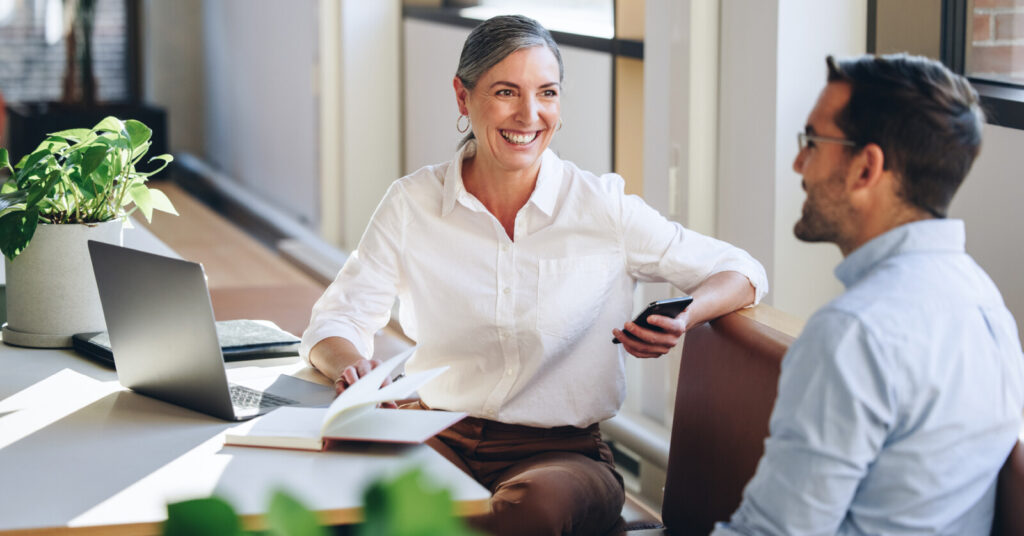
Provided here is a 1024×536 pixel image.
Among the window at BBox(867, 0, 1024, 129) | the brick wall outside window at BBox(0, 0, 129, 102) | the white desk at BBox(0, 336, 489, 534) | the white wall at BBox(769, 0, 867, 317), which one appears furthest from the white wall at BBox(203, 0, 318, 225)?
the white desk at BBox(0, 336, 489, 534)

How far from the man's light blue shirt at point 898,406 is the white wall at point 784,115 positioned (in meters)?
1.63

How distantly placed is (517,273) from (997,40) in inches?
52.9

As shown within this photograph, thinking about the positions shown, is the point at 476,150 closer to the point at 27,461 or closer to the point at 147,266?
the point at 147,266

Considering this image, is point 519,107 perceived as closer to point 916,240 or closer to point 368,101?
point 916,240

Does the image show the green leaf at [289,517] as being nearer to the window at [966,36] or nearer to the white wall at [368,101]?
the window at [966,36]

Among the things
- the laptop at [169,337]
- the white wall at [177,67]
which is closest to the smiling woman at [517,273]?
the laptop at [169,337]

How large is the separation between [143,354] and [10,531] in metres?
0.58

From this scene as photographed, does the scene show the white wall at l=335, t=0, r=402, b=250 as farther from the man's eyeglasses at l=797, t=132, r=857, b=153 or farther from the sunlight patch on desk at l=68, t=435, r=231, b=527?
the man's eyeglasses at l=797, t=132, r=857, b=153

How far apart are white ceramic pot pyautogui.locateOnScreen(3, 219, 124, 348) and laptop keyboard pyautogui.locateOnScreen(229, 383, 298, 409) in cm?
47

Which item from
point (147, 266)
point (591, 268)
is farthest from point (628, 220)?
point (147, 266)

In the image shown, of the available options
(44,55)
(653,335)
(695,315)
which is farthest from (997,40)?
(44,55)

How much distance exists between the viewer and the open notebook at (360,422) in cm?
166

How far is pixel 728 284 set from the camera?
216 cm

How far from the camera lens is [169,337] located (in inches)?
74.0
